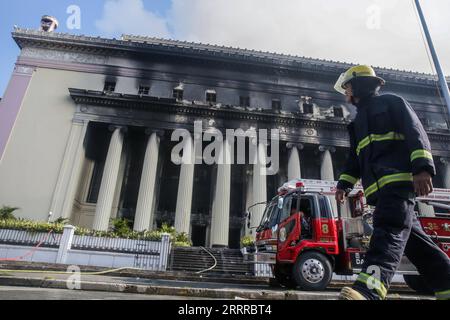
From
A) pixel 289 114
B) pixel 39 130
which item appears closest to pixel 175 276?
pixel 289 114

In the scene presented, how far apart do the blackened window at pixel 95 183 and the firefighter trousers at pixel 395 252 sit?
24709mm

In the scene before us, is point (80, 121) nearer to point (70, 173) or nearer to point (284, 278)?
point (70, 173)

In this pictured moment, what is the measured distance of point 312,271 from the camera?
25.8ft

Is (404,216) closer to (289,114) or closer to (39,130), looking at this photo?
(289,114)

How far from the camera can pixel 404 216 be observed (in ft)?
7.79

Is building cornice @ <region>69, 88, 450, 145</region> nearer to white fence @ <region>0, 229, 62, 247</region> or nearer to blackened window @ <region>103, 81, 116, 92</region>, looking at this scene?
blackened window @ <region>103, 81, 116, 92</region>

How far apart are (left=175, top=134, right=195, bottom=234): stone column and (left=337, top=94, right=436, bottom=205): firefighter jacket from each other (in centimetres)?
1813

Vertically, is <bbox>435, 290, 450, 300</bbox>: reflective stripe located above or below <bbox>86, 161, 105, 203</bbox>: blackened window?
below

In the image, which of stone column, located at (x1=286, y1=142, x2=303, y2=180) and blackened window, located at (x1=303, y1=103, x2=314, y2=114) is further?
blackened window, located at (x1=303, y1=103, x2=314, y2=114)

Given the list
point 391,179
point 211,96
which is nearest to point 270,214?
point 391,179

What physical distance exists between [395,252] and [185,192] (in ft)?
64.4

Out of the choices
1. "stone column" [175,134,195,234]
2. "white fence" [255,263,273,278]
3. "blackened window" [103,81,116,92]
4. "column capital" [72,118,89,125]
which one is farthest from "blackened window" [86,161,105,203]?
"white fence" [255,263,273,278]

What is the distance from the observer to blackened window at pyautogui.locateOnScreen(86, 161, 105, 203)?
23938mm

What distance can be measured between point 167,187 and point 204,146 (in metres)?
5.11
